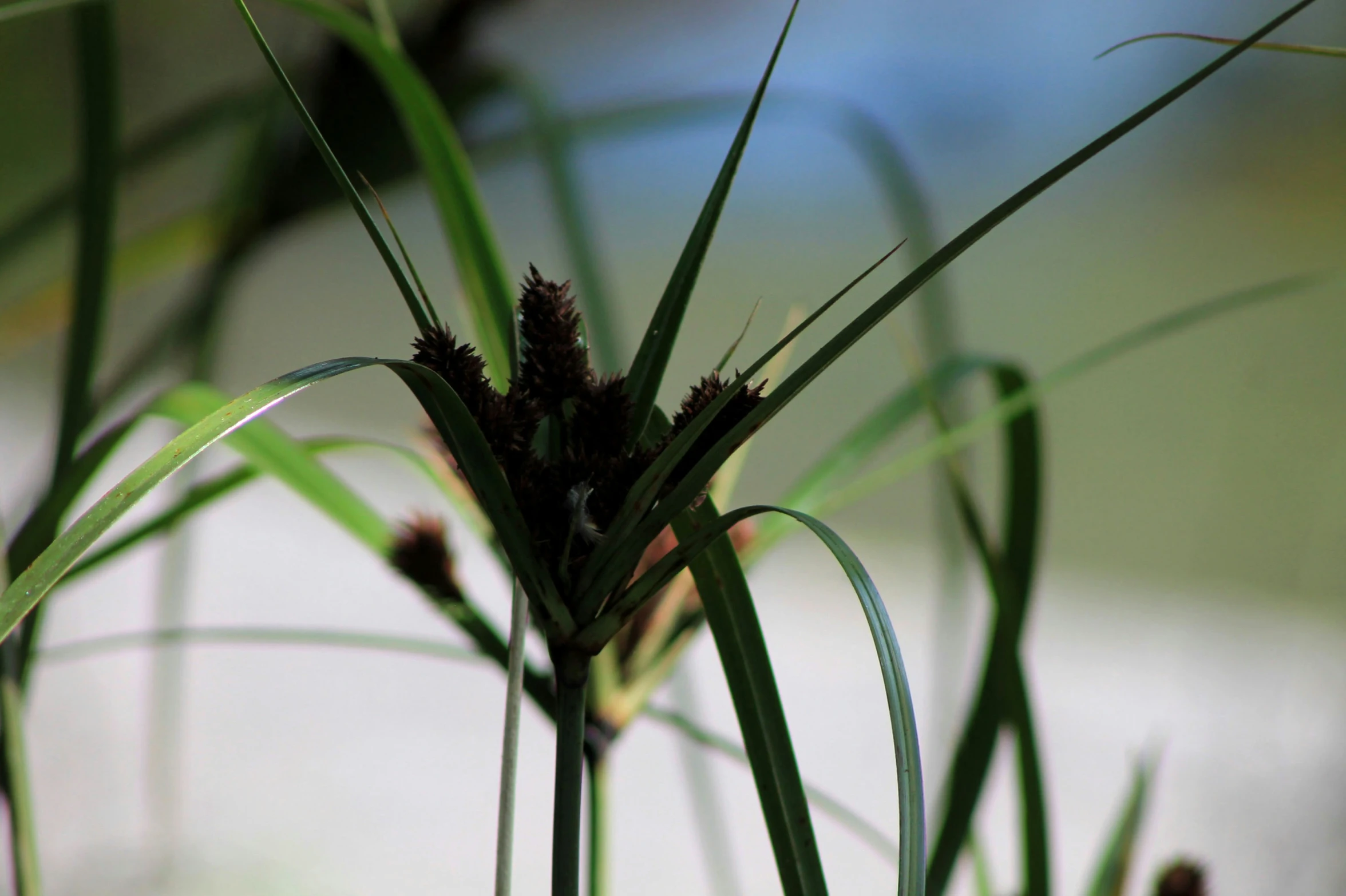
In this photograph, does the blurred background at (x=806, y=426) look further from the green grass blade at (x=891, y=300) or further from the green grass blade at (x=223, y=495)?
the green grass blade at (x=891, y=300)

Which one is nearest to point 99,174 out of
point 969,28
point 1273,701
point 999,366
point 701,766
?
point 999,366

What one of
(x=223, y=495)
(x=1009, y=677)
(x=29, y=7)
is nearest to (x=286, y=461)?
(x=223, y=495)

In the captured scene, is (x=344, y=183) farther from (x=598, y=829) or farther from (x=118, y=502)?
(x=598, y=829)

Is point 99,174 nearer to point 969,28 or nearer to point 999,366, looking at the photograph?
point 999,366

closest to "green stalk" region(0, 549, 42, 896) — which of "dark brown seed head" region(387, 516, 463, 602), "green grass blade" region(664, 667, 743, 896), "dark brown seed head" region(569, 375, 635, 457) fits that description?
"dark brown seed head" region(387, 516, 463, 602)

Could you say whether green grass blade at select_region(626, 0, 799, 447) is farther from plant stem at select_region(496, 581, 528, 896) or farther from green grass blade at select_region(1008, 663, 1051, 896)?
green grass blade at select_region(1008, 663, 1051, 896)

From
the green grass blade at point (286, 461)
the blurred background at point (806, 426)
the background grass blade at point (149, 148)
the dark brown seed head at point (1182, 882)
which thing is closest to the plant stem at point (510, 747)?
the green grass blade at point (286, 461)
